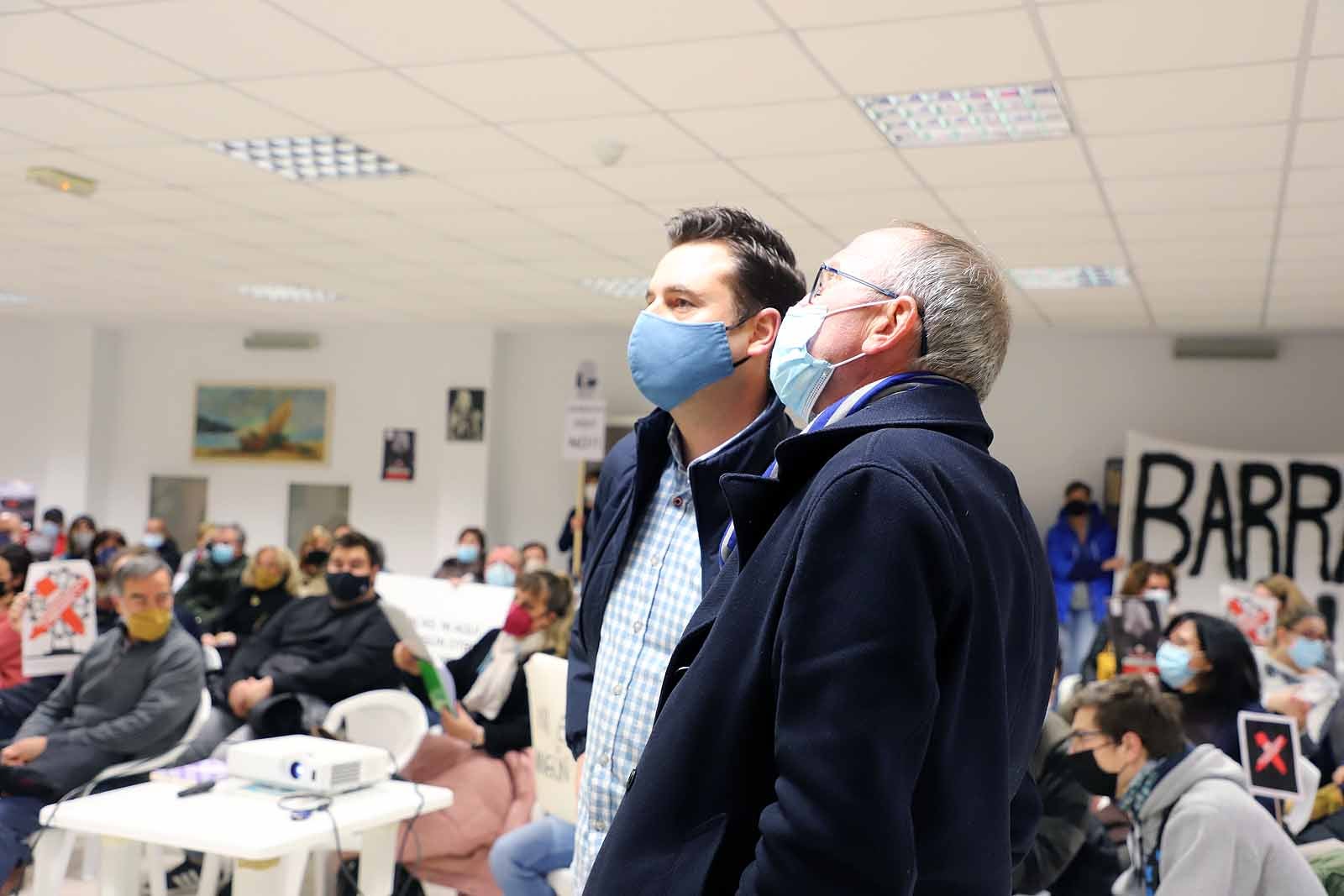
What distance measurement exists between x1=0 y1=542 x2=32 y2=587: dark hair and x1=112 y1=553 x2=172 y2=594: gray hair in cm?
122

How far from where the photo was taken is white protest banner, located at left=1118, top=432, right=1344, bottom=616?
968 cm

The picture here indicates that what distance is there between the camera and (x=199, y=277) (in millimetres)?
9438

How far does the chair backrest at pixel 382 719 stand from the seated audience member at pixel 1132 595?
2860 mm

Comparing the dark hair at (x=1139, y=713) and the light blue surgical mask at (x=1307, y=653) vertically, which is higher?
the dark hair at (x=1139, y=713)

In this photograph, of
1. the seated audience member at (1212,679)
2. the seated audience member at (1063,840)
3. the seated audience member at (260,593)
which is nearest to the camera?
the seated audience member at (1063,840)

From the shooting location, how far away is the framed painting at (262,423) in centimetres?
1261

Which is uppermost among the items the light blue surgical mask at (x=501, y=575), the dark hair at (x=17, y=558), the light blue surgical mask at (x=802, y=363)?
the light blue surgical mask at (x=802, y=363)

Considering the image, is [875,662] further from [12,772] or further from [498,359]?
[498,359]

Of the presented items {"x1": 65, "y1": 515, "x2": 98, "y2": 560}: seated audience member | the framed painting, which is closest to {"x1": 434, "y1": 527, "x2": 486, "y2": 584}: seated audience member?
the framed painting

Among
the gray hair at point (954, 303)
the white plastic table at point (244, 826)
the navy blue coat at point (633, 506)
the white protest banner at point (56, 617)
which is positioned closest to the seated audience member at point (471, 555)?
the white protest banner at point (56, 617)

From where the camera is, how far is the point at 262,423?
12805 mm

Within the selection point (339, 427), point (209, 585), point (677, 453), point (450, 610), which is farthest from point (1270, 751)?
point (339, 427)

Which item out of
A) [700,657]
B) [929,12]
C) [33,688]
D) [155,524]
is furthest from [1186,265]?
[155,524]

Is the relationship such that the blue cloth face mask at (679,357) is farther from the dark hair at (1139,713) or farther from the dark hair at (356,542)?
the dark hair at (356,542)
